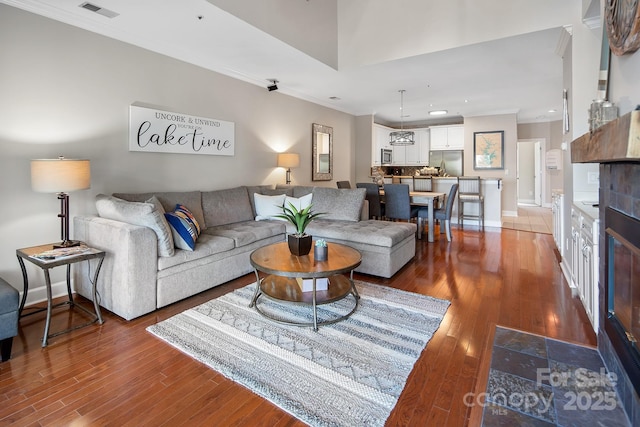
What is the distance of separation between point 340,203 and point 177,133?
2246mm

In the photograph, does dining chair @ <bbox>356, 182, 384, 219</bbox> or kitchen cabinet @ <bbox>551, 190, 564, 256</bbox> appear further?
dining chair @ <bbox>356, 182, 384, 219</bbox>

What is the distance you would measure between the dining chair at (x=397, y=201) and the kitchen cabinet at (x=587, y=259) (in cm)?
251

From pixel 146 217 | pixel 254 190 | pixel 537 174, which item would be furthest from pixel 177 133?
pixel 537 174

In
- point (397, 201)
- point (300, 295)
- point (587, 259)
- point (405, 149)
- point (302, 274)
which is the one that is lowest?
point (300, 295)

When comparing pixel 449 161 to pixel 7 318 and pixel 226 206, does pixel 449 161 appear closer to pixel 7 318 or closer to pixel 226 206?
pixel 226 206

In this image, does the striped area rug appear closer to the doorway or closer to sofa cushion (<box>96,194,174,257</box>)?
sofa cushion (<box>96,194,174,257</box>)

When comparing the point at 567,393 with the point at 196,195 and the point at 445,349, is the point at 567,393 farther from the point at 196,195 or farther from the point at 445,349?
the point at 196,195

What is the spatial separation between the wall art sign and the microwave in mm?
4857

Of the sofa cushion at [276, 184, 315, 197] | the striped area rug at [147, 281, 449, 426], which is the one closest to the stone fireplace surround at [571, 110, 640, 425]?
the striped area rug at [147, 281, 449, 426]

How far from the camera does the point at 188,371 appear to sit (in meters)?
1.99

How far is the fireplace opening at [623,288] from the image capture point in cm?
146

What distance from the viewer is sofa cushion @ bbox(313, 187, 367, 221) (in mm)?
4434

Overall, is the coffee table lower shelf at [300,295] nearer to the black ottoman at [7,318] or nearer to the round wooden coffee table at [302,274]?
the round wooden coffee table at [302,274]

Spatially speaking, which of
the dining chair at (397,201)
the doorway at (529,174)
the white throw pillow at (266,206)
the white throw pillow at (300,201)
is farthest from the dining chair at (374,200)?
the doorway at (529,174)
